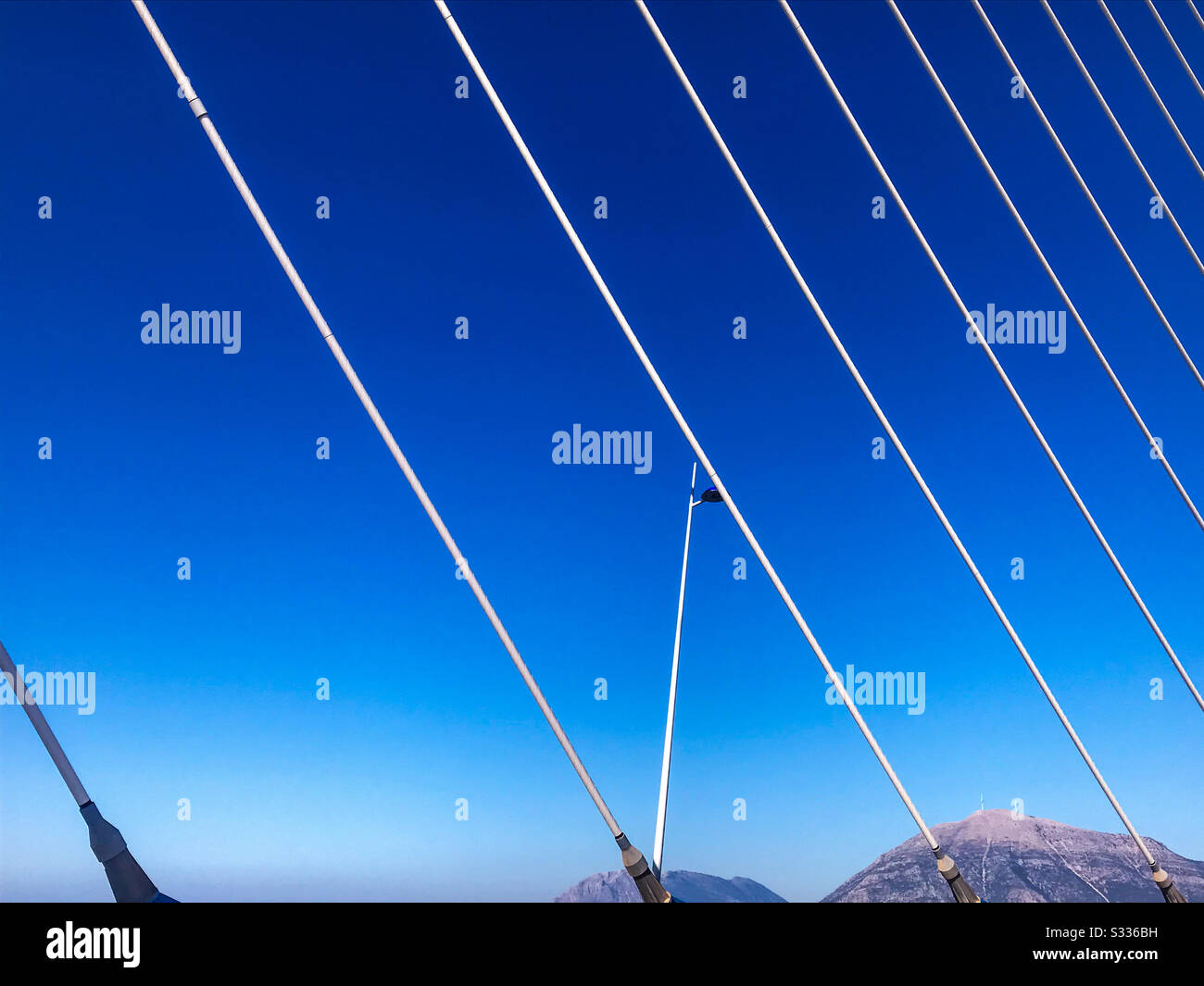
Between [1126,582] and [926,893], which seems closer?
[1126,582]

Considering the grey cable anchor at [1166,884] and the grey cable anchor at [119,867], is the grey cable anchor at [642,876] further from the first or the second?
the grey cable anchor at [1166,884]

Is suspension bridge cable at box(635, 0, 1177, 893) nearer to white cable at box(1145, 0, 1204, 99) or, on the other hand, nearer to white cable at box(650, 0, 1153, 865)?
white cable at box(650, 0, 1153, 865)

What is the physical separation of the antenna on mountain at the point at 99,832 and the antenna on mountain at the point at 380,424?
2.23 m

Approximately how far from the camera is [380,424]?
18.0ft

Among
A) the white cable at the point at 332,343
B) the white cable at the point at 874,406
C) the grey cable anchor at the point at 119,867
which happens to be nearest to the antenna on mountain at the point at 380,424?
the white cable at the point at 332,343

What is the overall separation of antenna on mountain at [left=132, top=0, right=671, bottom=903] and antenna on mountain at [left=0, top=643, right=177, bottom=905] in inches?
87.8

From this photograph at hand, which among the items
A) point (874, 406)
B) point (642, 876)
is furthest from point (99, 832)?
point (874, 406)

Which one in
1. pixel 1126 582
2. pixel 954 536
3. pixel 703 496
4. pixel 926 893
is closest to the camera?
pixel 954 536

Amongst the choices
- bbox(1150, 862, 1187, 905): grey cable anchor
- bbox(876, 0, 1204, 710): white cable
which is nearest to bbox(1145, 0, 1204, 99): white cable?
bbox(876, 0, 1204, 710): white cable

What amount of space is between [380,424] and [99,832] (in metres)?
2.86
